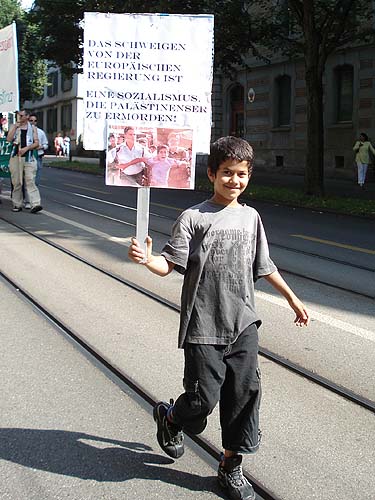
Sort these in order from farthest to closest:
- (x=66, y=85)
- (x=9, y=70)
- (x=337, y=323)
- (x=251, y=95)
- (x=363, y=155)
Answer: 1. (x=66, y=85)
2. (x=251, y=95)
3. (x=363, y=155)
4. (x=9, y=70)
5. (x=337, y=323)

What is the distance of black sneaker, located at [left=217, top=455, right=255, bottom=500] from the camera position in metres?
3.27

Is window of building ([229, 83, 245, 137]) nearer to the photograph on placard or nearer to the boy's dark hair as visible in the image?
the photograph on placard

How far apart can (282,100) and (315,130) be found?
Answer: 13713 millimetres

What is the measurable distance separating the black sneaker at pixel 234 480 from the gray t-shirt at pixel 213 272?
1.87ft

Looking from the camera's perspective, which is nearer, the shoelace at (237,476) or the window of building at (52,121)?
the shoelace at (237,476)

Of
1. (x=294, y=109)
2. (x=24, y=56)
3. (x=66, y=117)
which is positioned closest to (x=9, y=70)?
(x=294, y=109)

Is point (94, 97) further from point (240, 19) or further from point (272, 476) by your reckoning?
point (240, 19)

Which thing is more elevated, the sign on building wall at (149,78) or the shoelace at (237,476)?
the sign on building wall at (149,78)

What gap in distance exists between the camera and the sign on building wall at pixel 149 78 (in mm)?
3969

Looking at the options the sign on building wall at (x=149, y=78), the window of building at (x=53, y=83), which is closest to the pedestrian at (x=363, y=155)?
the sign on building wall at (x=149, y=78)

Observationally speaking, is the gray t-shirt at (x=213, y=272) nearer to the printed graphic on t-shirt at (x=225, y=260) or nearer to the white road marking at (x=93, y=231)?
the printed graphic on t-shirt at (x=225, y=260)

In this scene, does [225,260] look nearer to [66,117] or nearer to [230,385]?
[230,385]

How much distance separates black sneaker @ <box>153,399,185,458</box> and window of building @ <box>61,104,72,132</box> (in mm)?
58934

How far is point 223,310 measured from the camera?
334 centimetres
